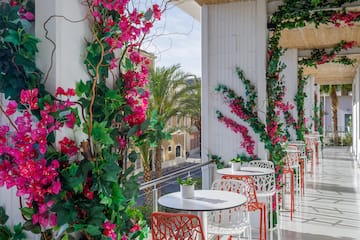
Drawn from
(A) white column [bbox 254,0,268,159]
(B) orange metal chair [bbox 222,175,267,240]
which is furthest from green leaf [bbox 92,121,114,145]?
(A) white column [bbox 254,0,268,159]

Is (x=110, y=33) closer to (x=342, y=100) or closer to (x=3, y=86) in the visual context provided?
(x=3, y=86)

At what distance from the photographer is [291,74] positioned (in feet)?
28.9

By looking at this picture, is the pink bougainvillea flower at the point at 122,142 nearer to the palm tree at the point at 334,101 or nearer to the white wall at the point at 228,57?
the white wall at the point at 228,57

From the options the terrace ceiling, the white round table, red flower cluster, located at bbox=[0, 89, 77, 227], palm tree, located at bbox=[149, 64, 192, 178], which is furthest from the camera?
palm tree, located at bbox=[149, 64, 192, 178]

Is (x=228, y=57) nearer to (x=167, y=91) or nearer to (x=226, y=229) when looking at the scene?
(x=226, y=229)

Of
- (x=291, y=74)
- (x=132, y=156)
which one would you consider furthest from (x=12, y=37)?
(x=291, y=74)

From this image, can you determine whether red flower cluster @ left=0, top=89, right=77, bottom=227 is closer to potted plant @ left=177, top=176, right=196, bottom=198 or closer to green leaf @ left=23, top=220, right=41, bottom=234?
green leaf @ left=23, top=220, right=41, bottom=234

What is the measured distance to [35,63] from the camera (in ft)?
4.56

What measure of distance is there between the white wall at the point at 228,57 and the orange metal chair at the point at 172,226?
272 cm

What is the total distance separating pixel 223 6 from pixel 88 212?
14.5ft

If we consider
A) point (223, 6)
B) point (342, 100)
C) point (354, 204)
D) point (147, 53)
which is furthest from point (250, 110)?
point (342, 100)

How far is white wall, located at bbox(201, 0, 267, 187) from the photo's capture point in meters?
4.98

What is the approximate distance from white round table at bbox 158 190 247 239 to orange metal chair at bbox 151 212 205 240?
7.1 inches

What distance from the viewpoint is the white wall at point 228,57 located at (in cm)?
498
